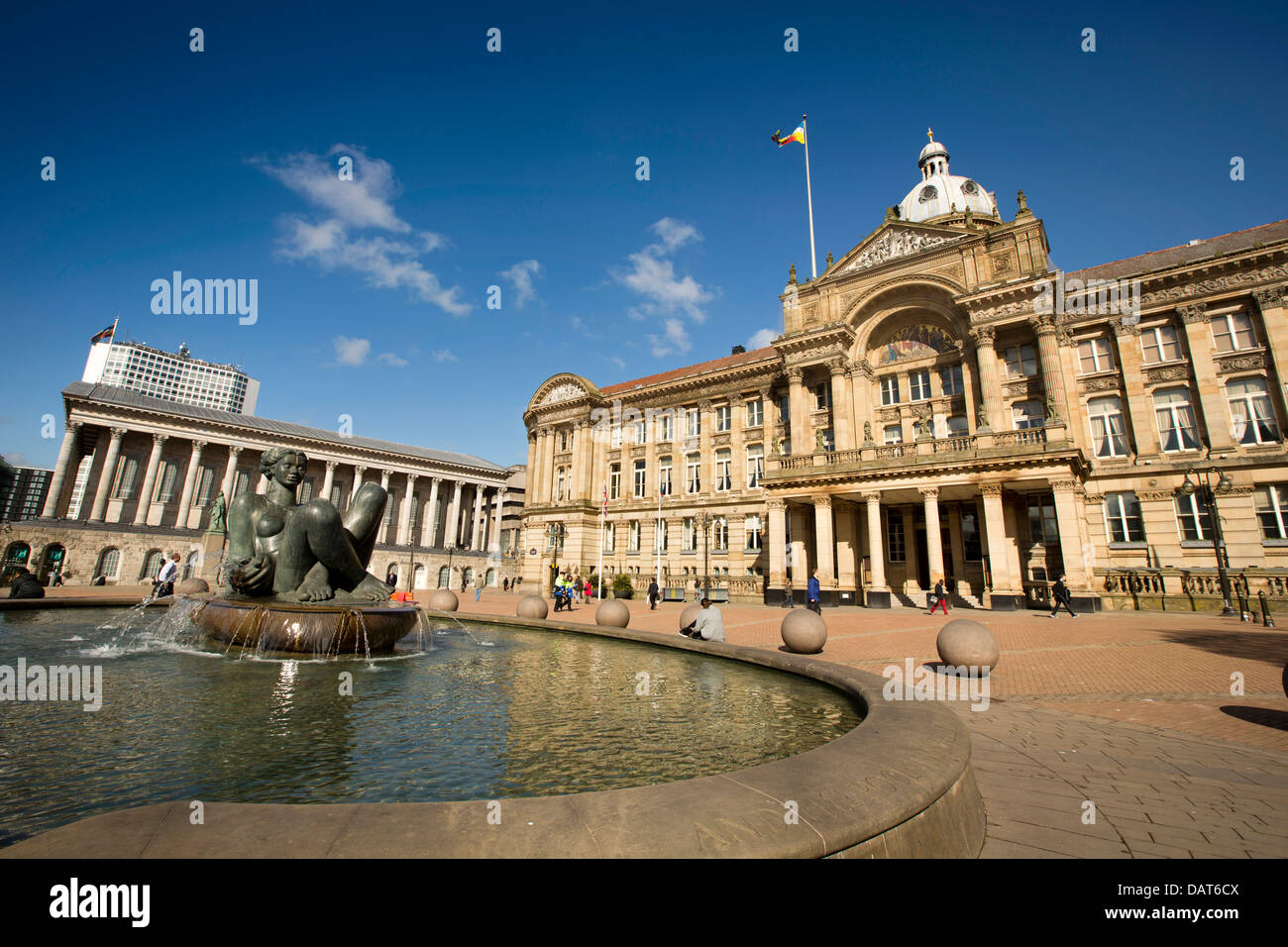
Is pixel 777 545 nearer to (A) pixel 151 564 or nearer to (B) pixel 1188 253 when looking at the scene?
(B) pixel 1188 253

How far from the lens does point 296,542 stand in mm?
10617

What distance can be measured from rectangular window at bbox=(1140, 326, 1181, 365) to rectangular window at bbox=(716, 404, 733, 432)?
22788 millimetres

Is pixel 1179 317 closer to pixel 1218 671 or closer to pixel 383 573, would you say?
pixel 1218 671

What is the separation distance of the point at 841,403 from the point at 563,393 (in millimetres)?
24995

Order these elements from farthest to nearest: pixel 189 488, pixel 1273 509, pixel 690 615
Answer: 1. pixel 189 488
2. pixel 1273 509
3. pixel 690 615

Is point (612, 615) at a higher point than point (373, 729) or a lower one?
higher

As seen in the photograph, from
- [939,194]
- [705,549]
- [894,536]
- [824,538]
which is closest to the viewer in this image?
[824,538]

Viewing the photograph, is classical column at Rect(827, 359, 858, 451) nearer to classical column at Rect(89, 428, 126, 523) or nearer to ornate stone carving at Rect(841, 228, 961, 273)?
ornate stone carving at Rect(841, 228, 961, 273)

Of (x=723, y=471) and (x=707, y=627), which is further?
(x=723, y=471)

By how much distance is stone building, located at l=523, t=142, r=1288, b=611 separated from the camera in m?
24.2

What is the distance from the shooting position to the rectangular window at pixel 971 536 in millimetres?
28391

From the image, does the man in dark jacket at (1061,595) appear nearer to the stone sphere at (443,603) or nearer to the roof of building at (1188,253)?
the roof of building at (1188,253)

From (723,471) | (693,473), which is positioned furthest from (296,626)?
(693,473)

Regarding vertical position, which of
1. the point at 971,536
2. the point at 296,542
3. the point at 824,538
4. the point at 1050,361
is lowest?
the point at 296,542
